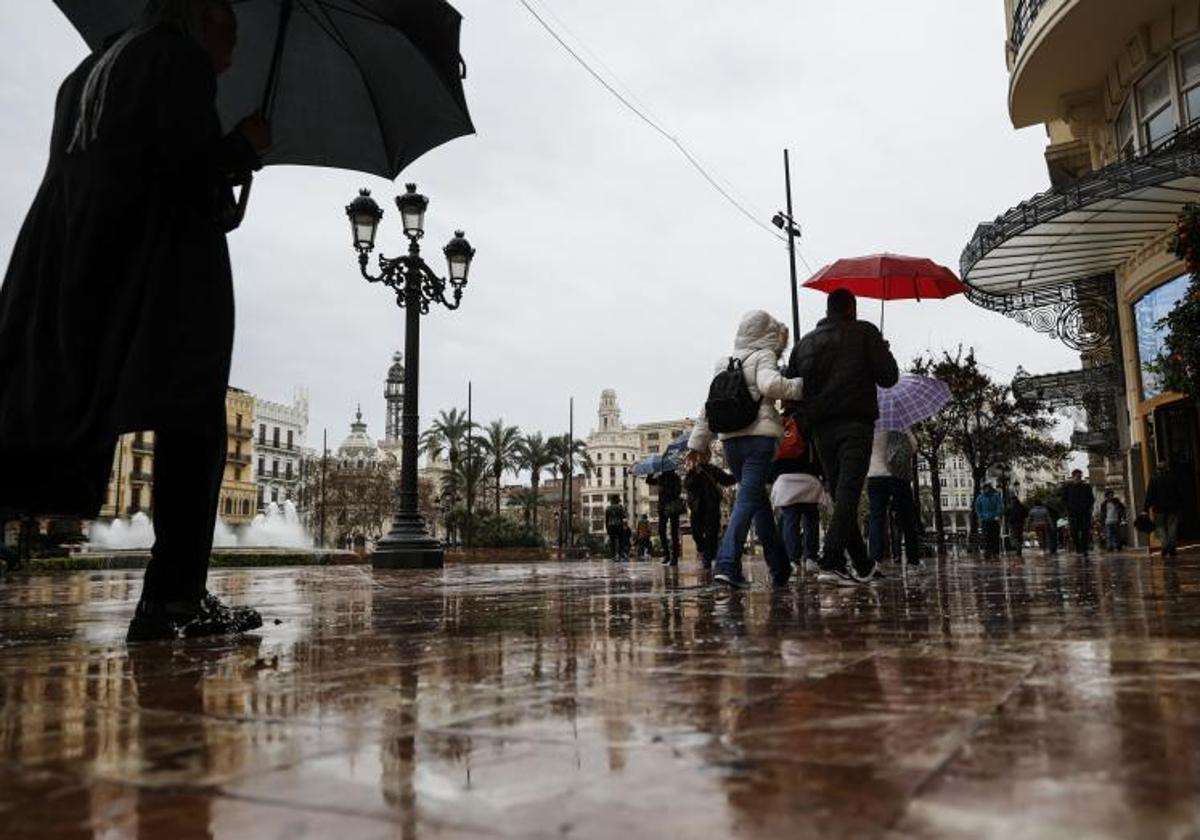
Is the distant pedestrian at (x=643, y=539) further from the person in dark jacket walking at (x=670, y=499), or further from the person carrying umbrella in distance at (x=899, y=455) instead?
the person carrying umbrella in distance at (x=899, y=455)

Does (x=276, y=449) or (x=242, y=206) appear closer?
(x=242, y=206)

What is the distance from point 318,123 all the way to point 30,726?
368cm

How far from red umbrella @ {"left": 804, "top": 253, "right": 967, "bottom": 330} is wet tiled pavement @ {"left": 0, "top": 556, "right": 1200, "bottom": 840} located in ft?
25.6

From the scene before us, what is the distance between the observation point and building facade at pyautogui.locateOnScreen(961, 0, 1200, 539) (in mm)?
14242

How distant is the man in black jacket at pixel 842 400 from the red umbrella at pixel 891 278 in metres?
4.38

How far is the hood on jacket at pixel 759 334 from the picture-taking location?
5.94 metres

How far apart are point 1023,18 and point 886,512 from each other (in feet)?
40.2

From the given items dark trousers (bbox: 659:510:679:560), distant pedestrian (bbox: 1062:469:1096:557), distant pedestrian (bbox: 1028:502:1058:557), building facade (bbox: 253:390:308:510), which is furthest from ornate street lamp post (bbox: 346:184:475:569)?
building facade (bbox: 253:390:308:510)

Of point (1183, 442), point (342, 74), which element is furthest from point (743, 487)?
point (1183, 442)

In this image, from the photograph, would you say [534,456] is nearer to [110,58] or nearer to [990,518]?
[990,518]

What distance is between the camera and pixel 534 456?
61.8m

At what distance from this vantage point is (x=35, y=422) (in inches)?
97.2

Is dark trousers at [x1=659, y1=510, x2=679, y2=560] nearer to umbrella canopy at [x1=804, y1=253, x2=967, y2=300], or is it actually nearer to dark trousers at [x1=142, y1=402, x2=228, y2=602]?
umbrella canopy at [x1=804, y1=253, x2=967, y2=300]

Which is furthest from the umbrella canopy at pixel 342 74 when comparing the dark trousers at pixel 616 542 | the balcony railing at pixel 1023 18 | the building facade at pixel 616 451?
the building facade at pixel 616 451
